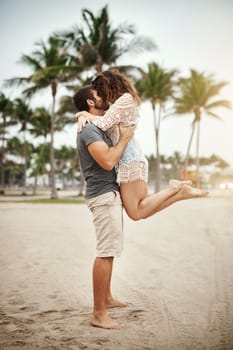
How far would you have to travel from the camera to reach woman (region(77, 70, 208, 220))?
254 centimetres

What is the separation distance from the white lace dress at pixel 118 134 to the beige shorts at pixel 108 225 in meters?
0.15

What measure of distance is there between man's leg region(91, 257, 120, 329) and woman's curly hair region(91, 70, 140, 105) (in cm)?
104

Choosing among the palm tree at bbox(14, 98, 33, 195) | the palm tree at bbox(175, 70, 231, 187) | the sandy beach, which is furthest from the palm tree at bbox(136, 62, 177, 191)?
the sandy beach

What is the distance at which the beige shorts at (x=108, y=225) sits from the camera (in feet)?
8.14

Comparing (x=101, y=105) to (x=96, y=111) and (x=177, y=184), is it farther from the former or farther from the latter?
(x=177, y=184)

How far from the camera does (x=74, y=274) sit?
3758mm

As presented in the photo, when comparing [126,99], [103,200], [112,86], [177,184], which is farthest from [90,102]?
[177,184]

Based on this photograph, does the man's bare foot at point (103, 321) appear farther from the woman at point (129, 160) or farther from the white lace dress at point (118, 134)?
the white lace dress at point (118, 134)

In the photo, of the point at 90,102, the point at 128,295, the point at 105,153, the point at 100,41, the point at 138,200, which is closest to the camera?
the point at 105,153

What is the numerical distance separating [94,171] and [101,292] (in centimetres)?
74

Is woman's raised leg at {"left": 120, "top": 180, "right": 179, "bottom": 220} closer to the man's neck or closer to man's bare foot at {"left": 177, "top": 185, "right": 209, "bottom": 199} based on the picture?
man's bare foot at {"left": 177, "top": 185, "right": 209, "bottom": 199}

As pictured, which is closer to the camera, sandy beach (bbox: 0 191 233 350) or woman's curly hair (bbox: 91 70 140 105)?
sandy beach (bbox: 0 191 233 350)

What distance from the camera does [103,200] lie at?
249cm

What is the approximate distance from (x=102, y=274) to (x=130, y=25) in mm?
18946
